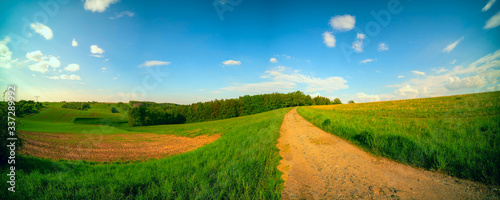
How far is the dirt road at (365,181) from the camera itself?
352cm

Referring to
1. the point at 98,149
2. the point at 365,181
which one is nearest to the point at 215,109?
the point at 98,149

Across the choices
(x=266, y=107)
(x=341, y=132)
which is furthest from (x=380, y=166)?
(x=266, y=107)

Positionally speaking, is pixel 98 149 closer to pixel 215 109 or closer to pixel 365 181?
pixel 365 181

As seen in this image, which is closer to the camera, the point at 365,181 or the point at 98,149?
the point at 365,181

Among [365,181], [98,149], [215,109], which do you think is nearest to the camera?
[365,181]

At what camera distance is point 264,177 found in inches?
182

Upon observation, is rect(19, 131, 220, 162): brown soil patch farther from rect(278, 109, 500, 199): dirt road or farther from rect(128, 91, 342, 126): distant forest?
rect(128, 91, 342, 126): distant forest

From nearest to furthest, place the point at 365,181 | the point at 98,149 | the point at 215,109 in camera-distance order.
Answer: the point at 365,181
the point at 98,149
the point at 215,109

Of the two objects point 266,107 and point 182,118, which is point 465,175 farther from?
point 182,118

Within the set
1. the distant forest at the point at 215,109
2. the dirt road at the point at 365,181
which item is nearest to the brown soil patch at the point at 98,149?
the dirt road at the point at 365,181

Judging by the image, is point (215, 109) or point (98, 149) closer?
point (98, 149)

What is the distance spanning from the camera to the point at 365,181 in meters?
4.40

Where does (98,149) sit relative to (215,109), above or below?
below

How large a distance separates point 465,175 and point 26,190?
1064 cm
